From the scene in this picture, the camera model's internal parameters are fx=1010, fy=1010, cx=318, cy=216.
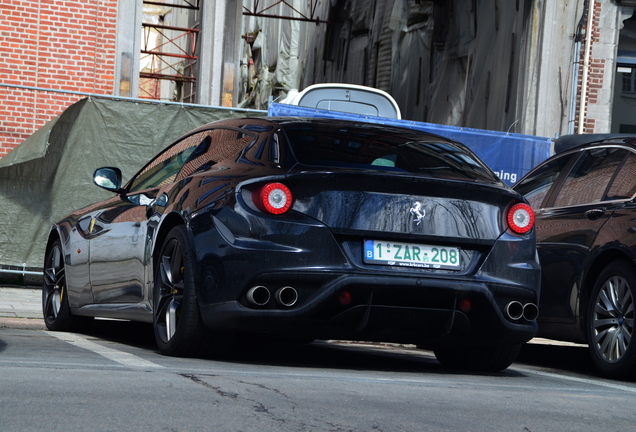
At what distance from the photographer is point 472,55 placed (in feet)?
66.8

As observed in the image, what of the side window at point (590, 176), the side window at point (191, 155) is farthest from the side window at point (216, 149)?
the side window at point (590, 176)

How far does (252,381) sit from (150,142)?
7665mm

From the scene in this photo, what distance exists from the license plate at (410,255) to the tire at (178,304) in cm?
98

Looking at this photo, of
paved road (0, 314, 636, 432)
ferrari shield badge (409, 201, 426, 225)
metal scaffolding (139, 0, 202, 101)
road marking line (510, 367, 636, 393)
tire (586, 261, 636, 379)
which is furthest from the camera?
metal scaffolding (139, 0, 202, 101)

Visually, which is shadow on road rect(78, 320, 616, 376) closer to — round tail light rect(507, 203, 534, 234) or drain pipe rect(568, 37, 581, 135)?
round tail light rect(507, 203, 534, 234)

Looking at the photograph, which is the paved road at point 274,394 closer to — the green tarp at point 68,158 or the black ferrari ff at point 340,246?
the black ferrari ff at point 340,246

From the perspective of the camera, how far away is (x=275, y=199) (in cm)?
523

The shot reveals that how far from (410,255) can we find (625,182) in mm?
2033

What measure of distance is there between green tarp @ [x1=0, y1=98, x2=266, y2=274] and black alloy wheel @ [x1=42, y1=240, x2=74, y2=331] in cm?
395

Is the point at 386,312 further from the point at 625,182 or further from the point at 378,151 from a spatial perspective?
the point at 625,182

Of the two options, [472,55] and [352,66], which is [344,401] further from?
[352,66]

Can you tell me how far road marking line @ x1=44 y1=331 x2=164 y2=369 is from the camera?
528cm

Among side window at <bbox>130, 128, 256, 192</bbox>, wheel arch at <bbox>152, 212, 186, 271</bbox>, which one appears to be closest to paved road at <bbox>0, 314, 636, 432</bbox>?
wheel arch at <bbox>152, 212, 186, 271</bbox>

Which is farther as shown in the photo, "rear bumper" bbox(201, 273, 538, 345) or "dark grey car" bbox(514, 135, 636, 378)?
"dark grey car" bbox(514, 135, 636, 378)
